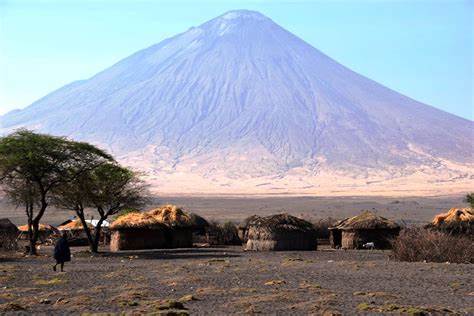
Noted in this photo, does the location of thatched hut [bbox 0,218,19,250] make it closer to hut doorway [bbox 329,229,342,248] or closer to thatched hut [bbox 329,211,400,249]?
hut doorway [bbox 329,229,342,248]

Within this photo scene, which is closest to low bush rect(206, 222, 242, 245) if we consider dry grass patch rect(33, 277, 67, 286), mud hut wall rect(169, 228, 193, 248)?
mud hut wall rect(169, 228, 193, 248)

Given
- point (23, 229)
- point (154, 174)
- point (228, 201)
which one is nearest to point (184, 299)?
point (23, 229)

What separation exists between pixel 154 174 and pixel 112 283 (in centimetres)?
16271

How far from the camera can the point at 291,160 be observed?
19338cm

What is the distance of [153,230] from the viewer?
42500mm

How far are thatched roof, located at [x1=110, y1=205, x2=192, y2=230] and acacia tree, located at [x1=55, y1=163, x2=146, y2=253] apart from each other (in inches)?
25.6

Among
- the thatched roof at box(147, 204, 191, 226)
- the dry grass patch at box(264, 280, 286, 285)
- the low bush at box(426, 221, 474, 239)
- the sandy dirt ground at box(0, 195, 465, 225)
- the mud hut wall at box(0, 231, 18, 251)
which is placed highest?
the sandy dirt ground at box(0, 195, 465, 225)

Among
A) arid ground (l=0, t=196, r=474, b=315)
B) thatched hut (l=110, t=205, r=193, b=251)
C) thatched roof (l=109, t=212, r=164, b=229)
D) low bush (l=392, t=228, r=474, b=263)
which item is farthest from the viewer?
thatched hut (l=110, t=205, r=193, b=251)

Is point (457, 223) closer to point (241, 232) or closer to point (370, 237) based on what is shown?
point (370, 237)

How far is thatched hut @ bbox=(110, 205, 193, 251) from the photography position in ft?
136

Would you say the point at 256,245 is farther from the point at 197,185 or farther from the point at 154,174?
the point at 154,174

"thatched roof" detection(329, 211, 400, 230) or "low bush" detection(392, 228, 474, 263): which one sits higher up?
"thatched roof" detection(329, 211, 400, 230)

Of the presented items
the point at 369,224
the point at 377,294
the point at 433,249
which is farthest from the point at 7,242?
the point at 377,294

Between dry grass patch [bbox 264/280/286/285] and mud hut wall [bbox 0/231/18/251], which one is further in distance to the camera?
mud hut wall [bbox 0/231/18/251]
